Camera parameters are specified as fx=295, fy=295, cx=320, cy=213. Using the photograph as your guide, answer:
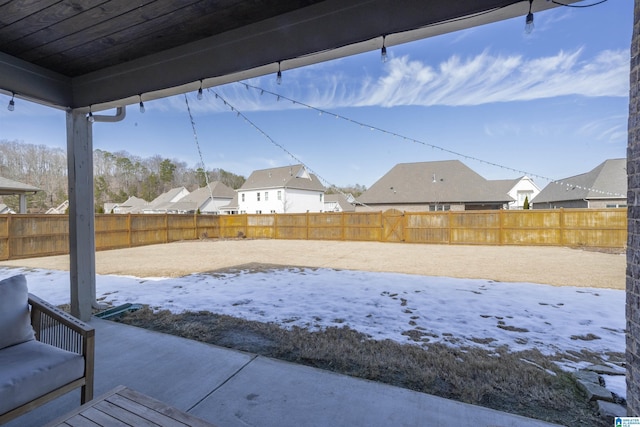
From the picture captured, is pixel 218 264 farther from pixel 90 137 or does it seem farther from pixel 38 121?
pixel 38 121

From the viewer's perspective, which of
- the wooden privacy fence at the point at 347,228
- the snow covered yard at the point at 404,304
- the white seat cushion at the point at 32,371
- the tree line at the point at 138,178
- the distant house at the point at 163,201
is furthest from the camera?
the distant house at the point at 163,201

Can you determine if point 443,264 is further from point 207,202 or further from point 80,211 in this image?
point 207,202

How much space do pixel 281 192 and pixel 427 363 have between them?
67.6ft

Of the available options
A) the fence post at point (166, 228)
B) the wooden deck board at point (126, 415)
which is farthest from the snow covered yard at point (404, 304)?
the fence post at point (166, 228)

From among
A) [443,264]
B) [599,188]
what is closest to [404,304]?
[443,264]

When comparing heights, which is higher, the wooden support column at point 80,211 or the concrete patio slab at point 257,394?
the wooden support column at point 80,211

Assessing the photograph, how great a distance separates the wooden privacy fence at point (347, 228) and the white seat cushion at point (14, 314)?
887 cm

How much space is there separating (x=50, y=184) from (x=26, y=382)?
2500cm

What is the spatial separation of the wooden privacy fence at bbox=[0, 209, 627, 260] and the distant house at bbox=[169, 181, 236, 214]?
14.2m

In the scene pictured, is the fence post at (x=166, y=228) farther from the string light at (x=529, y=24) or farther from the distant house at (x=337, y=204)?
the distant house at (x=337, y=204)

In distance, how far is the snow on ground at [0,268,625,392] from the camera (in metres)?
2.89

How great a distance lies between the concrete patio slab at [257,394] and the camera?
1604 mm

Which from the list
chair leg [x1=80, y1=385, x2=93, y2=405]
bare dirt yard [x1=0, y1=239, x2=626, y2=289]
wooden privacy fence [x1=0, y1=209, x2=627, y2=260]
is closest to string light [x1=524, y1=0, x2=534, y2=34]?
chair leg [x1=80, y1=385, x2=93, y2=405]

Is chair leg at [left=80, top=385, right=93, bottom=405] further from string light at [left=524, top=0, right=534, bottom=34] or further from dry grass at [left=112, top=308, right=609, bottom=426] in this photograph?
string light at [left=524, top=0, right=534, bottom=34]
